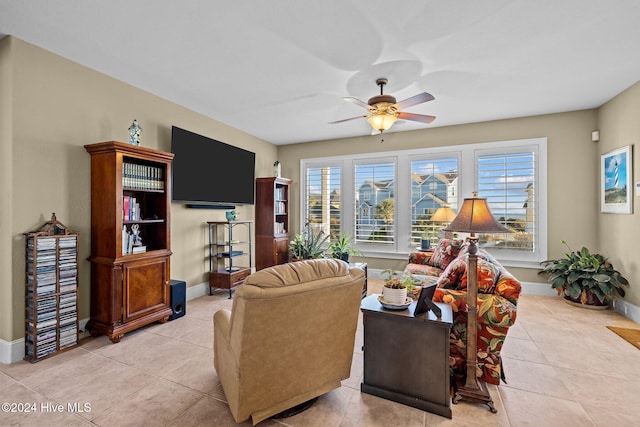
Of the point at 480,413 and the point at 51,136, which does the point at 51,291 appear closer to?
the point at 51,136

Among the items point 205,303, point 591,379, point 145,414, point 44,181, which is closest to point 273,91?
point 44,181

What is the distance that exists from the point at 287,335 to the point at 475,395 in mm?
1321

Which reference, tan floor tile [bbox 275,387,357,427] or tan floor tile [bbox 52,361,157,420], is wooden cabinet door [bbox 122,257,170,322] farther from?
tan floor tile [bbox 275,387,357,427]

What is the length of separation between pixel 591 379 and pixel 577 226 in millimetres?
2877

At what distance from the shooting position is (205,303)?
4.03 m

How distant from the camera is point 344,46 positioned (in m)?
2.54

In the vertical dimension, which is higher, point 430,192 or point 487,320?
point 430,192

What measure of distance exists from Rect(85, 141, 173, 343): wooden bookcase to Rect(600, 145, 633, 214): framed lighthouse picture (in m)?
5.41

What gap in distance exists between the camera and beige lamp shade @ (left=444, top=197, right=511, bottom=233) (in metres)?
1.86

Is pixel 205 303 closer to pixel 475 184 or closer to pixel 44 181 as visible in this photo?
pixel 44 181

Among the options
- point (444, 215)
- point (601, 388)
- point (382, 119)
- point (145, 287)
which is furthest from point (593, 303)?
point (145, 287)

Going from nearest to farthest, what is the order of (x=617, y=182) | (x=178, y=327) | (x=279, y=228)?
(x=178, y=327) < (x=617, y=182) < (x=279, y=228)

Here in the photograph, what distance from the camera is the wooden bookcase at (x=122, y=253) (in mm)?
2824

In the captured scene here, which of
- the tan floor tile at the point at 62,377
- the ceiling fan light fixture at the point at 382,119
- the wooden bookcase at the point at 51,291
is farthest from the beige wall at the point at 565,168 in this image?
the wooden bookcase at the point at 51,291
